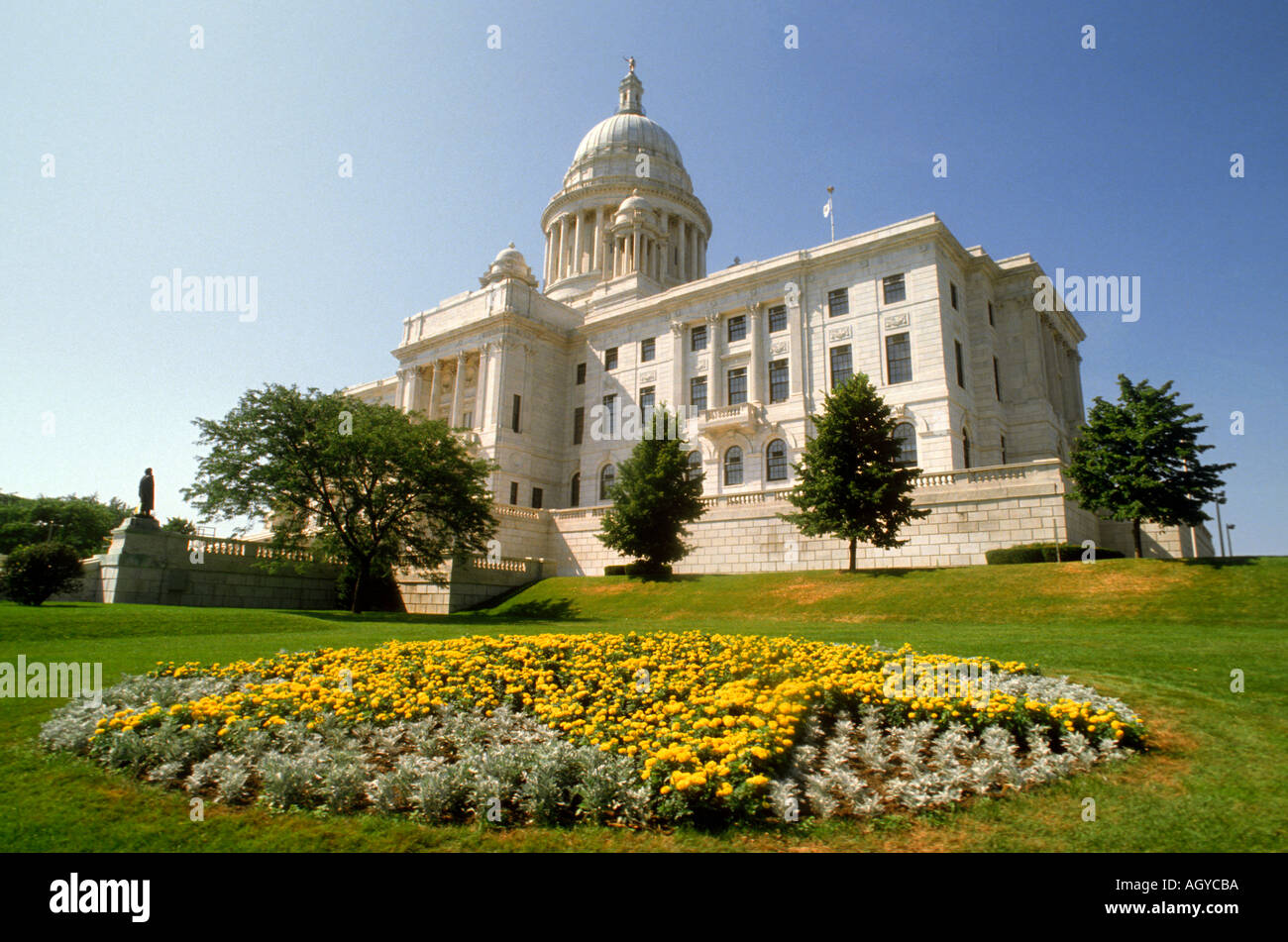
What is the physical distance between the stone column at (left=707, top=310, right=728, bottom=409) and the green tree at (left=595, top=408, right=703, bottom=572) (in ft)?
45.5

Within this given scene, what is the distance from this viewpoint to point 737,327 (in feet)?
164

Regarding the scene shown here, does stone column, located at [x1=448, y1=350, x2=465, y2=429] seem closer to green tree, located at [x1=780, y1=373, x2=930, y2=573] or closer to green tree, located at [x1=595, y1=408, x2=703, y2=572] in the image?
green tree, located at [x1=595, y1=408, x2=703, y2=572]

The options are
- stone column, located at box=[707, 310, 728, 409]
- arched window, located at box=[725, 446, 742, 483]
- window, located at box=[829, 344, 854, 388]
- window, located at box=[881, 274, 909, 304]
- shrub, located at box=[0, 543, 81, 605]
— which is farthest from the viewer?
stone column, located at box=[707, 310, 728, 409]

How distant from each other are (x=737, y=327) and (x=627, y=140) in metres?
47.5

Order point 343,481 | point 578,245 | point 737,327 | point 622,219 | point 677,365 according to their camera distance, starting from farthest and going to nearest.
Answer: point 578,245 < point 622,219 < point 677,365 < point 737,327 < point 343,481

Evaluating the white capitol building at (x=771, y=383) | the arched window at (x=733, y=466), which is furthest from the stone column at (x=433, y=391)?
the arched window at (x=733, y=466)

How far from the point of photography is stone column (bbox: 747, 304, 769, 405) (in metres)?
47.4

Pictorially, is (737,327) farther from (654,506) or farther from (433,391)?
(433,391)

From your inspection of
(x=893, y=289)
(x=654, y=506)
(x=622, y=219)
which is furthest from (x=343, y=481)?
(x=622, y=219)

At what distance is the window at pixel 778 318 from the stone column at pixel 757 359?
606 mm

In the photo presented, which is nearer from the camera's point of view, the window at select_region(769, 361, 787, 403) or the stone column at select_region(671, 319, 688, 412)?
the window at select_region(769, 361, 787, 403)

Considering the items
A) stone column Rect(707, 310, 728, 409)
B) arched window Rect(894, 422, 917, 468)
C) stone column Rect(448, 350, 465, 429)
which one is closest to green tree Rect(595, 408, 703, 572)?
arched window Rect(894, 422, 917, 468)

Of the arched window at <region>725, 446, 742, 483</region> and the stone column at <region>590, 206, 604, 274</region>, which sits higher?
the stone column at <region>590, 206, 604, 274</region>
